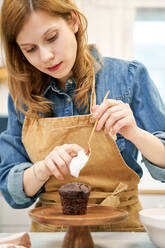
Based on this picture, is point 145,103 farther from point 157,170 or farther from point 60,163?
point 60,163

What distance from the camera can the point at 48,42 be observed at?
45.1 inches

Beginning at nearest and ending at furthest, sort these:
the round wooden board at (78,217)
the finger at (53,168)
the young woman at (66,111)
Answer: the round wooden board at (78,217) < the finger at (53,168) < the young woman at (66,111)

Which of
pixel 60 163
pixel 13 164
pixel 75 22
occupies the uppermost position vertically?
pixel 75 22

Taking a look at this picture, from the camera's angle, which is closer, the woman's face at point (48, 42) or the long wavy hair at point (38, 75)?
the woman's face at point (48, 42)

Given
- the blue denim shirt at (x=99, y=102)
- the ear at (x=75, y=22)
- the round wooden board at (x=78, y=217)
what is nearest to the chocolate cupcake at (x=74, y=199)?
the round wooden board at (x=78, y=217)

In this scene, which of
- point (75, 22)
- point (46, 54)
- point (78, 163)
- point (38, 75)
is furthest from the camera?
point (38, 75)

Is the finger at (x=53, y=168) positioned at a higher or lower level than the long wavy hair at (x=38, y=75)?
lower

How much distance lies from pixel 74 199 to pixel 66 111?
1.51 feet

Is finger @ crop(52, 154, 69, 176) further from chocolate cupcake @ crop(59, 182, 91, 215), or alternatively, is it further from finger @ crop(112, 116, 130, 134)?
finger @ crop(112, 116, 130, 134)

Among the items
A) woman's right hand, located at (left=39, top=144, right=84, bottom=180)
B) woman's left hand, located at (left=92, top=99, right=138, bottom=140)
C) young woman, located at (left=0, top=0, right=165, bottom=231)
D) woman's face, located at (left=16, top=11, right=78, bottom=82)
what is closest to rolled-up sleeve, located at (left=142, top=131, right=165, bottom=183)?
young woman, located at (left=0, top=0, right=165, bottom=231)

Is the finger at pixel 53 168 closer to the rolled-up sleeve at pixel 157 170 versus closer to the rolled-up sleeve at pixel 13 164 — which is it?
the rolled-up sleeve at pixel 13 164

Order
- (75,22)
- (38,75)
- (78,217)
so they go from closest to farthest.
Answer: (78,217)
(75,22)
(38,75)

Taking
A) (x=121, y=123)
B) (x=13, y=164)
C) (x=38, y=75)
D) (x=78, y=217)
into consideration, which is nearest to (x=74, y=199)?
(x=78, y=217)

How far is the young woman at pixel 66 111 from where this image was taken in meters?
1.12
